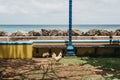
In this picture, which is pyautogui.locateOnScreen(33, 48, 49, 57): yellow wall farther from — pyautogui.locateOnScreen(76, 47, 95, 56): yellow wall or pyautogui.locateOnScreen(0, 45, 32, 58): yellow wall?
pyautogui.locateOnScreen(76, 47, 95, 56): yellow wall

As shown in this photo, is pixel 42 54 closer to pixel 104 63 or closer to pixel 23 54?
pixel 23 54

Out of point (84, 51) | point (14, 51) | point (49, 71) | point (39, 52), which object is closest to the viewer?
point (49, 71)

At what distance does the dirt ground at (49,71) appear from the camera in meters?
11.9

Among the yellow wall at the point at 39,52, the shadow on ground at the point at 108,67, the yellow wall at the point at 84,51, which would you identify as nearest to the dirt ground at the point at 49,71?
the shadow on ground at the point at 108,67

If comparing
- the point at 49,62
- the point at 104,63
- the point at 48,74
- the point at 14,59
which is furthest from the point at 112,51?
the point at 48,74

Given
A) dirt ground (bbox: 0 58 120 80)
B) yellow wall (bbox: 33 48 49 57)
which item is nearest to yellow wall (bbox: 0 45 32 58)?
yellow wall (bbox: 33 48 49 57)

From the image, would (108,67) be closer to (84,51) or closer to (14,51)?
(84,51)

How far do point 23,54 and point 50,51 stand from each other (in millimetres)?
1924

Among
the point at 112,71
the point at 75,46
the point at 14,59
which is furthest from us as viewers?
the point at 75,46

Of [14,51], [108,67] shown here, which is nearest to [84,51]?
[14,51]

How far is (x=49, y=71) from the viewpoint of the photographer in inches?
516

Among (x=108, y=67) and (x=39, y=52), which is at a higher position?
(x=39, y=52)
